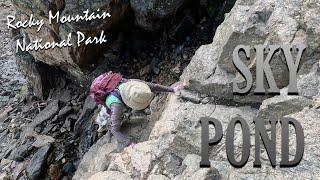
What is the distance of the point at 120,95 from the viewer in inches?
335

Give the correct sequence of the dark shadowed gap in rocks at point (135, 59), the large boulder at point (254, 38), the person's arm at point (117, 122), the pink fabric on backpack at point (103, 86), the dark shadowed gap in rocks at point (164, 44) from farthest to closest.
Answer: the dark shadowed gap in rocks at point (164, 44)
the dark shadowed gap in rocks at point (135, 59)
the pink fabric on backpack at point (103, 86)
the person's arm at point (117, 122)
the large boulder at point (254, 38)

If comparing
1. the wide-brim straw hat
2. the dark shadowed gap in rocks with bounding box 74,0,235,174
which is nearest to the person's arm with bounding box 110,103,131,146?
the wide-brim straw hat

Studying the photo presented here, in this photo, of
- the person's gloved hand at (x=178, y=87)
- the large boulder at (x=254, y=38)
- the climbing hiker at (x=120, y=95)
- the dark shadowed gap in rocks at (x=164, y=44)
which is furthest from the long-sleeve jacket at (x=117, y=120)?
the dark shadowed gap in rocks at (x=164, y=44)

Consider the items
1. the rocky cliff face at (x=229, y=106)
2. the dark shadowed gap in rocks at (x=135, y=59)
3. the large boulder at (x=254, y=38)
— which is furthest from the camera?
the dark shadowed gap in rocks at (x=135, y=59)

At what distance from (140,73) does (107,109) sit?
5.24 metres

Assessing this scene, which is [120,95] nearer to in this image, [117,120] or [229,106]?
[117,120]

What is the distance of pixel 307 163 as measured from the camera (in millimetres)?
5977

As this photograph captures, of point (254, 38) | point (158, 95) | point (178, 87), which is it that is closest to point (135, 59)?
point (158, 95)

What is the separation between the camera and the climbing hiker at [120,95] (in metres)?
8.19

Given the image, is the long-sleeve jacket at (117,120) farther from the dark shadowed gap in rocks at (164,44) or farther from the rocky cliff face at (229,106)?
the dark shadowed gap in rocks at (164,44)

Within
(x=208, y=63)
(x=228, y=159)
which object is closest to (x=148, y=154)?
(x=228, y=159)

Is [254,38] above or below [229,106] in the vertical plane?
above

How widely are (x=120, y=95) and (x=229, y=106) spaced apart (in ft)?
6.72

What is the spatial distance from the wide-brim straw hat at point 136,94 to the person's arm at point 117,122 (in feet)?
0.74
